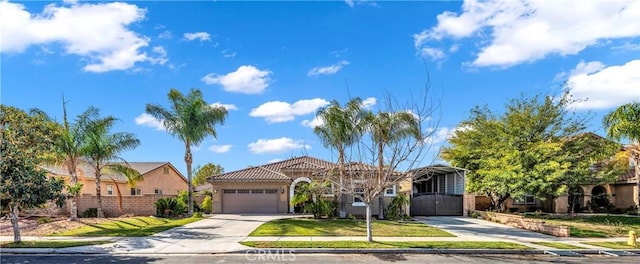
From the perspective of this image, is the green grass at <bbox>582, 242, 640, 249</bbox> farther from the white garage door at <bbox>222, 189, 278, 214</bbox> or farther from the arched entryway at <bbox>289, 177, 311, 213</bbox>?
the white garage door at <bbox>222, 189, 278, 214</bbox>

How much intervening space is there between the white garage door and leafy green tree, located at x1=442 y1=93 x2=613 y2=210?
1271cm

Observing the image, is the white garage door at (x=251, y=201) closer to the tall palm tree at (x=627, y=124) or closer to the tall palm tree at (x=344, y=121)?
the tall palm tree at (x=344, y=121)

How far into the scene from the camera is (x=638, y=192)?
2823 cm

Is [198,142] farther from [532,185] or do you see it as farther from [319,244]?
[532,185]

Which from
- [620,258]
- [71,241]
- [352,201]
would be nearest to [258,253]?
[71,241]

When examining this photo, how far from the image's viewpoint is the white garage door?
29172 mm

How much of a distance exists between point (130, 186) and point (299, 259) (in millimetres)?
19912

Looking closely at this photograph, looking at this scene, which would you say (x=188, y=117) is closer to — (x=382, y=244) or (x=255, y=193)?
(x=255, y=193)

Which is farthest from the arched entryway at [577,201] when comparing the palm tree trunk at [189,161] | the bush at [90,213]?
the bush at [90,213]

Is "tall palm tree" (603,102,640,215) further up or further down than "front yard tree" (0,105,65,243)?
further up

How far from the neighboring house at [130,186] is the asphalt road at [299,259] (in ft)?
22.9

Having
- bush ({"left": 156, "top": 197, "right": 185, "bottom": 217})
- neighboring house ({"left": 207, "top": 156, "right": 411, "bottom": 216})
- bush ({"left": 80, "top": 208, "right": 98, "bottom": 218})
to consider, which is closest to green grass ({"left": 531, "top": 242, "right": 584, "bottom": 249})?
neighboring house ({"left": 207, "top": 156, "right": 411, "bottom": 216})

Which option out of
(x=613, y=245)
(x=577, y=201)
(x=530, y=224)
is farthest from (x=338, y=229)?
(x=577, y=201)

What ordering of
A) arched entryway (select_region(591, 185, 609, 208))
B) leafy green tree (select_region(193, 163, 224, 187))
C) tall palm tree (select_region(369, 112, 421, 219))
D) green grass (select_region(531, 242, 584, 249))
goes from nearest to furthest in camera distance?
green grass (select_region(531, 242, 584, 249)), tall palm tree (select_region(369, 112, 421, 219)), arched entryway (select_region(591, 185, 609, 208)), leafy green tree (select_region(193, 163, 224, 187))
